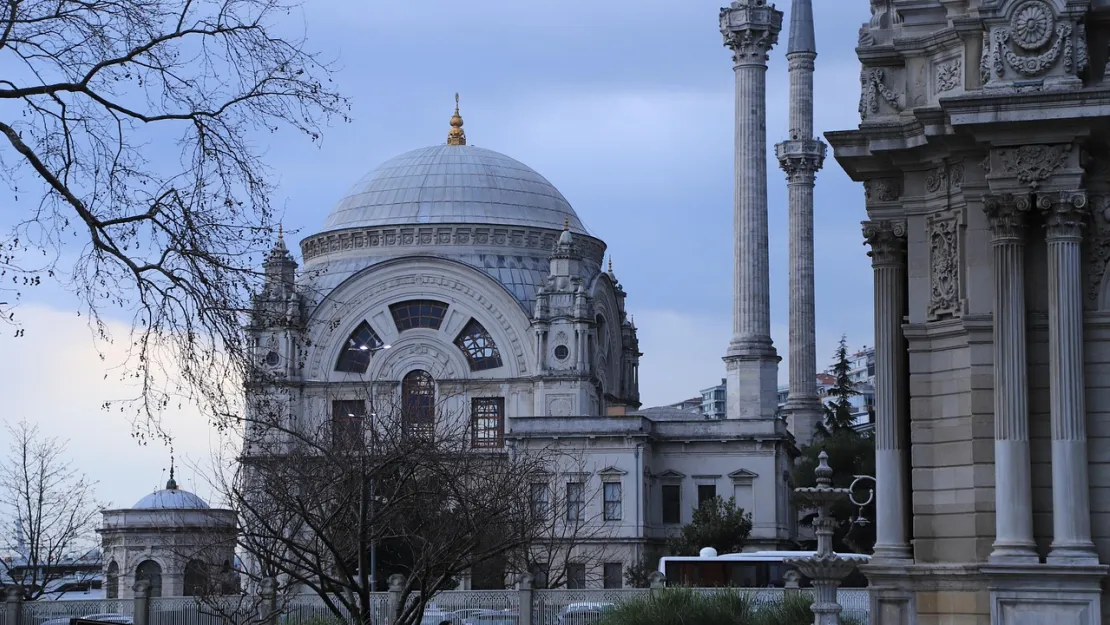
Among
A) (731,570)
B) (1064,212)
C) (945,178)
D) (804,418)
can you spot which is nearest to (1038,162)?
(1064,212)

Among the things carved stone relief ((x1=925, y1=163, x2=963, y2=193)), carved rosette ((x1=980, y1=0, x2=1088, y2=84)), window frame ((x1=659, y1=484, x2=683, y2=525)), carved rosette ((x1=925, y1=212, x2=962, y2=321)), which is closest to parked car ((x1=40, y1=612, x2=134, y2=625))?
carved rosette ((x1=925, y1=212, x2=962, y2=321))

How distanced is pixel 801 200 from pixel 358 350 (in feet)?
69.1

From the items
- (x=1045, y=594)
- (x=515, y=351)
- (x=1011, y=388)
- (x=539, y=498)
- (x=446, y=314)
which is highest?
(x=446, y=314)

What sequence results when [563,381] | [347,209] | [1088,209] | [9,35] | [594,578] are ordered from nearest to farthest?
[9,35] < [1088,209] < [594,578] < [563,381] < [347,209]

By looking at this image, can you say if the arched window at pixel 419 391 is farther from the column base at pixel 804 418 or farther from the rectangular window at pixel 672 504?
the column base at pixel 804 418

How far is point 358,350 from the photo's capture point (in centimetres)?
8225

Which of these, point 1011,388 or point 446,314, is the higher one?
point 446,314

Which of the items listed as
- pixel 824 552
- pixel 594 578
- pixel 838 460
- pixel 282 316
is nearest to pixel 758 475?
pixel 838 460

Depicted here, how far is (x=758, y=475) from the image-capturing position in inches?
3014

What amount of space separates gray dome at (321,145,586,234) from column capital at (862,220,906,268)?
60520 mm

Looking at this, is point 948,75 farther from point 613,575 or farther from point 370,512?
point 613,575

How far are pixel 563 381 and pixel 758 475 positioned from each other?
9.35 metres

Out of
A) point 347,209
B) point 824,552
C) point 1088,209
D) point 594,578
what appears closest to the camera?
point 1088,209

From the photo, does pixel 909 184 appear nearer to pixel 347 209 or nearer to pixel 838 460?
pixel 838 460
